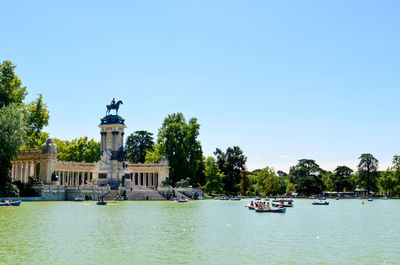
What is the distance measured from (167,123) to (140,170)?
12568 mm

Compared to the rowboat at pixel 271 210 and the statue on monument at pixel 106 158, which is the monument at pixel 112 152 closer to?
the statue on monument at pixel 106 158

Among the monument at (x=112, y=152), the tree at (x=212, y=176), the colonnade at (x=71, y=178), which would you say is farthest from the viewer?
the tree at (x=212, y=176)

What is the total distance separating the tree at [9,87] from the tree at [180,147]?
36614 millimetres

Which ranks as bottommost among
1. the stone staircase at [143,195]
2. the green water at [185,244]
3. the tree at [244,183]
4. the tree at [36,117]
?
the green water at [185,244]

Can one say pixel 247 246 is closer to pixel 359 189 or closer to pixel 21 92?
pixel 21 92

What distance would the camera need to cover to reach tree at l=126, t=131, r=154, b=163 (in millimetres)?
145625

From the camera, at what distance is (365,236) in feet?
96.1

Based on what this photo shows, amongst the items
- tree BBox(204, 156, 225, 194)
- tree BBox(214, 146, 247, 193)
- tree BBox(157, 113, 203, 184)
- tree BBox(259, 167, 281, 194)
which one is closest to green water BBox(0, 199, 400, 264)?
tree BBox(157, 113, 203, 184)

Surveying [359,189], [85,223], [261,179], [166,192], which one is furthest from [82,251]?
[359,189]

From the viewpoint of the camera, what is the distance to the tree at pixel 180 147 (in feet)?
341

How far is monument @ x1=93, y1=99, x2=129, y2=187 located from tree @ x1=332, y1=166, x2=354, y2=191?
3635 inches

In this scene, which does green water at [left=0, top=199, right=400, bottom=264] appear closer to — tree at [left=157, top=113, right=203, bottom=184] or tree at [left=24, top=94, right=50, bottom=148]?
tree at [left=24, top=94, right=50, bottom=148]

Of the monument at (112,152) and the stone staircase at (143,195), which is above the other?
the monument at (112,152)


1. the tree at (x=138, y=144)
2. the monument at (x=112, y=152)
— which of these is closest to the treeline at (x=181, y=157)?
the tree at (x=138, y=144)
